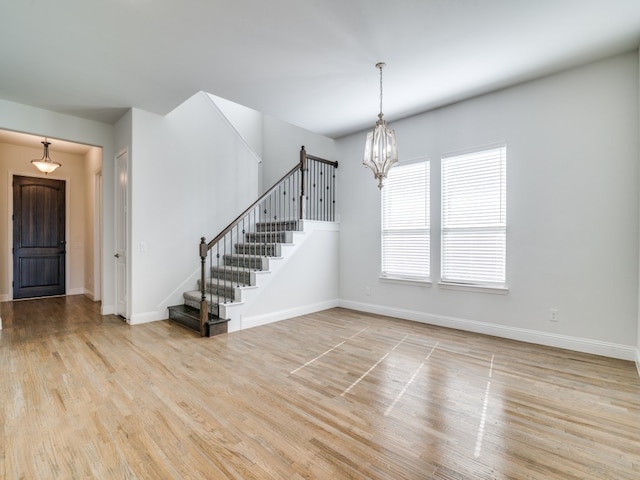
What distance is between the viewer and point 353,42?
9.60 feet

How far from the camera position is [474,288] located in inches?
159

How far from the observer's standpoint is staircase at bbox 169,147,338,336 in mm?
4094

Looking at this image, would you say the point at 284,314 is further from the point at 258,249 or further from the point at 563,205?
the point at 563,205

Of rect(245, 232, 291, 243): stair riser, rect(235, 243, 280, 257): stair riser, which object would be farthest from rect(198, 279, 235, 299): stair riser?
rect(245, 232, 291, 243): stair riser

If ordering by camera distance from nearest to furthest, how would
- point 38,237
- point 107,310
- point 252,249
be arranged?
1. point 107,310
2. point 252,249
3. point 38,237

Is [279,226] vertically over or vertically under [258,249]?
over

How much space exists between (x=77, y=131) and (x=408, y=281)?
5.41 m

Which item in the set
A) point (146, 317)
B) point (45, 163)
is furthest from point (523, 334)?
point (45, 163)

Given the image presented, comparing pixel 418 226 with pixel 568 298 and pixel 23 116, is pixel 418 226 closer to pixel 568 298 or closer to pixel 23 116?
pixel 568 298

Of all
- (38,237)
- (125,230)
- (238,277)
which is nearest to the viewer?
(238,277)

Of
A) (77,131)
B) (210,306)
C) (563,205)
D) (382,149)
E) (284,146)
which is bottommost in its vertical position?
(210,306)

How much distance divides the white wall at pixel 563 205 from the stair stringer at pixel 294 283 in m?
1.76

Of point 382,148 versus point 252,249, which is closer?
point 382,148

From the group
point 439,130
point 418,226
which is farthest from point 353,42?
point 418,226
